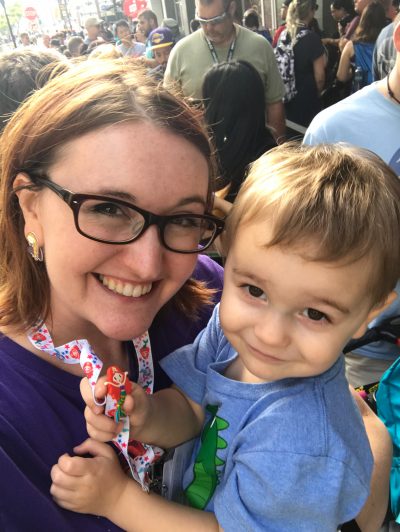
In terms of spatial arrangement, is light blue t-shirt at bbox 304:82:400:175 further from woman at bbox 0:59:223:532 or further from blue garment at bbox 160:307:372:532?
blue garment at bbox 160:307:372:532

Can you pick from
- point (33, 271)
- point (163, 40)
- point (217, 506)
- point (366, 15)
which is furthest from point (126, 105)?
point (163, 40)

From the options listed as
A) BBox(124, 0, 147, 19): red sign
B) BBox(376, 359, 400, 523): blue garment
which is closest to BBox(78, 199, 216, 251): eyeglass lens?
BBox(376, 359, 400, 523): blue garment

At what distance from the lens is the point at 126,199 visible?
1.14 meters

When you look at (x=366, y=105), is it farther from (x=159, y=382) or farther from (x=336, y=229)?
(x=159, y=382)

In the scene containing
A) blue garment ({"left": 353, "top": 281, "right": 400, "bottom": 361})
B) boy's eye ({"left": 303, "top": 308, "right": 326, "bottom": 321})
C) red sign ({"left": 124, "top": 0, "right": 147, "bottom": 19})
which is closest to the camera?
boy's eye ({"left": 303, "top": 308, "right": 326, "bottom": 321})

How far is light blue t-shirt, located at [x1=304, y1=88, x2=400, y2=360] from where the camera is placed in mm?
2309

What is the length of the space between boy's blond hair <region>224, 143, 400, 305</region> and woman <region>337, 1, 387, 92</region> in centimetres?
483

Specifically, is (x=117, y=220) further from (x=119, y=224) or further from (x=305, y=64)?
(x=305, y=64)

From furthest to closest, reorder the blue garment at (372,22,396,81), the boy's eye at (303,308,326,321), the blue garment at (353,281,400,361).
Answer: the blue garment at (372,22,396,81), the blue garment at (353,281,400,361), the boy's eye at (303,308,326,321)

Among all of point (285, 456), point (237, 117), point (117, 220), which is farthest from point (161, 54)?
point (285, 456)

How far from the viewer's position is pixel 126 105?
122 cm

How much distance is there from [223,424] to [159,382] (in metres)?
0.36

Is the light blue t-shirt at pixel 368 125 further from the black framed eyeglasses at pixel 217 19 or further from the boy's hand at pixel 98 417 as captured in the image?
the black framed eyeglasses at pixel 217 19

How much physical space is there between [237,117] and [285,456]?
2521 millimetres
